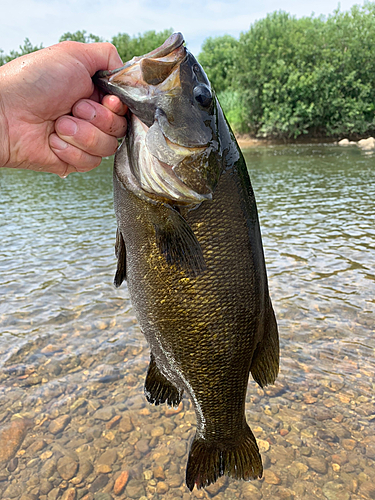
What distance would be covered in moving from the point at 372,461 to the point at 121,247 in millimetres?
2805

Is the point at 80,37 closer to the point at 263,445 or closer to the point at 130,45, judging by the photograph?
the point at 130,45

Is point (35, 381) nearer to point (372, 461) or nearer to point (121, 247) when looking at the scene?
point (121, 247)

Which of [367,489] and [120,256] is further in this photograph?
[367,489]

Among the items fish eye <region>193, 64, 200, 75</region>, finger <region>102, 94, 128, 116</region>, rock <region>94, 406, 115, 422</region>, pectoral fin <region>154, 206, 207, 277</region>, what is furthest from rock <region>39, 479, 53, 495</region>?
fish eye <region>193, 64, 200, 75</region>

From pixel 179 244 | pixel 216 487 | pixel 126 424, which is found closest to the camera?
pixel 179 244

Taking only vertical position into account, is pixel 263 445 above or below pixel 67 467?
below

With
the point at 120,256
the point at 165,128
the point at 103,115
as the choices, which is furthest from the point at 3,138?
the point at 165,128

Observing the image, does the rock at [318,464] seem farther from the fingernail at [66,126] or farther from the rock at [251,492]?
the fingernail at [66,126]

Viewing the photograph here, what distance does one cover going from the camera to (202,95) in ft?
6.61

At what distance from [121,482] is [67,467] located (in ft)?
1.66

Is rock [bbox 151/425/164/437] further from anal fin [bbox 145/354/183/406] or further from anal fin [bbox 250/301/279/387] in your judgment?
anal fin [bbox 250/301/279/387]

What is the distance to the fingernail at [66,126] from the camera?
93.7 inches

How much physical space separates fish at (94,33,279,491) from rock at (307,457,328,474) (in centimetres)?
117

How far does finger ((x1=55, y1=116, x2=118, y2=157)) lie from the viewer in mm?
2338
